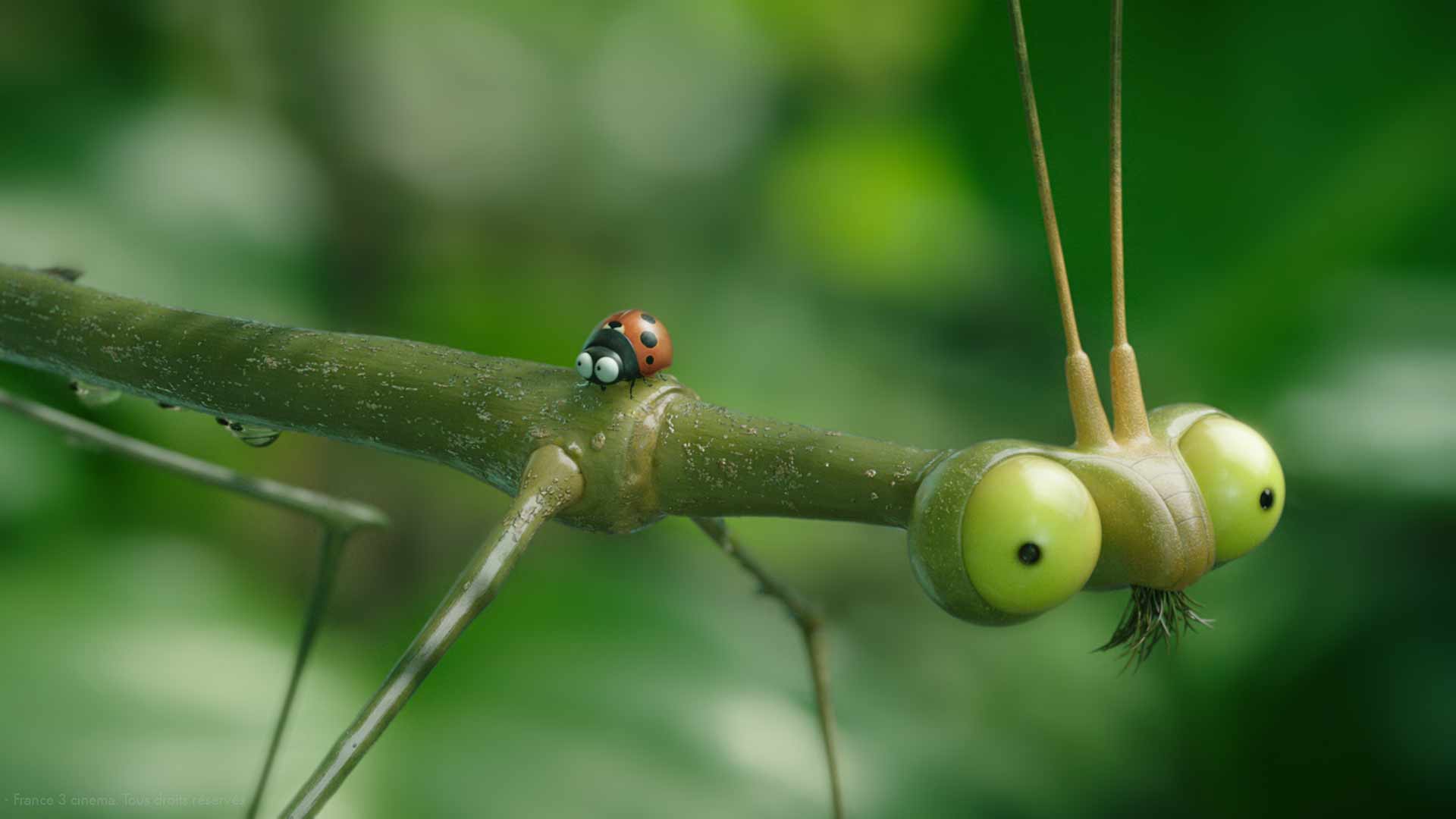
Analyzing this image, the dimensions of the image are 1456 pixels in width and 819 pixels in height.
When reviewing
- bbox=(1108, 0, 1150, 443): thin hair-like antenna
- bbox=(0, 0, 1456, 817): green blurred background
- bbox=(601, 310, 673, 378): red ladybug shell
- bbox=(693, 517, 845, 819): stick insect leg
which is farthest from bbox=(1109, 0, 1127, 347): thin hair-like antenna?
bbox=(0, 0, 1456, 817): green blurred background

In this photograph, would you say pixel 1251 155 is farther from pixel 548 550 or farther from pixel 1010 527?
pixel 1010 527

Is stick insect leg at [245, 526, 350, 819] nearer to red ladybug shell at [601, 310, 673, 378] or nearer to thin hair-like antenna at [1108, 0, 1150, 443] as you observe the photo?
red ladybug shell at [601, 310, 673, 378]

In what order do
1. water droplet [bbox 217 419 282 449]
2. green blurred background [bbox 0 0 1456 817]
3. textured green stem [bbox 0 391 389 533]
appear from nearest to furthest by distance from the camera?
1. water droplet [bbox 217 419 282 449]
2. textured green stem [bbox 0 391 389 533]
3. green blurred background [bbox 0 0 1456 817]

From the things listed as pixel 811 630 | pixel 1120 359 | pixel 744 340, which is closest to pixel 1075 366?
pixel 1120 359

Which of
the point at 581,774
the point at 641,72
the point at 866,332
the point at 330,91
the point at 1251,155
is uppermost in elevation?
the point at 1251,155

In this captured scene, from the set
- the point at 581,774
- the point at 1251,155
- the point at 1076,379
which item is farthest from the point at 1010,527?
the point at 1251,155

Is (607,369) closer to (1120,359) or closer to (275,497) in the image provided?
(1120,359)

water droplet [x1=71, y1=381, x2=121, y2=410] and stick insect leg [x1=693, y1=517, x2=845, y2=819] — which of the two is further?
stick insect leg [x1=693, y1=517, x2=845, y2=819]
